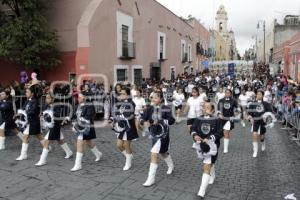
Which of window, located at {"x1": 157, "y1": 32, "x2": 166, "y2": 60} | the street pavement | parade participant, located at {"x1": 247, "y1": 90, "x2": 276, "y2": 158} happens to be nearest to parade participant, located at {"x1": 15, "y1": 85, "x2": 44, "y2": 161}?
the street pavement

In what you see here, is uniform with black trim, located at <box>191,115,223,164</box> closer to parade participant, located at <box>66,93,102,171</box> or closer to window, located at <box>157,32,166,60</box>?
parade participant, located at <box>66,93,102,171</box>

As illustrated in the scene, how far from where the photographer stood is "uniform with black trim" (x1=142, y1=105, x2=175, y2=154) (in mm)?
7048

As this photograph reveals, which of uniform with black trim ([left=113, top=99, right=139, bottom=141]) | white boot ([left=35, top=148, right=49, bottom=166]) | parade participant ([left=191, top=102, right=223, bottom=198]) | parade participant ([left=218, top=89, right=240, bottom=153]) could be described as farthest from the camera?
parade participant ([left=218, top=89, right=240, bottom=153])

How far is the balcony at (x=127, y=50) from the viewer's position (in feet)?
69.3

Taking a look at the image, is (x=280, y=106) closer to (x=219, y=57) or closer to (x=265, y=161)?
(x=265, y=161)

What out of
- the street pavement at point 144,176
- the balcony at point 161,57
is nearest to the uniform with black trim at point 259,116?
the street pavement at point 144,176

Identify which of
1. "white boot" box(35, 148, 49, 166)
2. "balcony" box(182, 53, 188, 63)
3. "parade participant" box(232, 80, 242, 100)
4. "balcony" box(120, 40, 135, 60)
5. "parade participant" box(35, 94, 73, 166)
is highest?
"balcony" box(182, 53, 188, 63)

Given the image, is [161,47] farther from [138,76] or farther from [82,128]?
→ [82,128]

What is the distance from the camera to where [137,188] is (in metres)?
6.75

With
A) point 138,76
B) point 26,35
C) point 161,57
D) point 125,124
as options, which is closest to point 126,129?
point 125,124

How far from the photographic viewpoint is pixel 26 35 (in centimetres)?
1673

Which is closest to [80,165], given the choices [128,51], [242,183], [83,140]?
[83,140]

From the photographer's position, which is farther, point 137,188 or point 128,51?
point 128,51

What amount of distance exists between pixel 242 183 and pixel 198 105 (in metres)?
4.18
